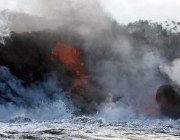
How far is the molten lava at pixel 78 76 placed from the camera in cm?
3699

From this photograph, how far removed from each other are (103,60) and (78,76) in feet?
13.7

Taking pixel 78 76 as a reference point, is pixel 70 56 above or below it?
above

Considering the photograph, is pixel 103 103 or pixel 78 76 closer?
pixel 103 103

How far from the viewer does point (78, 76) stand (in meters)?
39.0

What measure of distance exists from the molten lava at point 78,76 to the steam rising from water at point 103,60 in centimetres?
101

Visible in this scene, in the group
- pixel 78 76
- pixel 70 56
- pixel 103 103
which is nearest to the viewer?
pixel 103 103

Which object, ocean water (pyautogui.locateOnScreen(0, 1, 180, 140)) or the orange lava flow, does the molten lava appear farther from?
ocean water (pyautogui.locateOnScreen(0, 1, 180, 140))

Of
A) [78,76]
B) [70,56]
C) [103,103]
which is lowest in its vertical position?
[103,103]

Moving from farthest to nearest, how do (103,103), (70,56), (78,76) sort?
(70,56), (78,76), (103,103)

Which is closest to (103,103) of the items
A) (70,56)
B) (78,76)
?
(78,76)

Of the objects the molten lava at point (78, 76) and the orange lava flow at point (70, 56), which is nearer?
the molten lava at point (78, 76)

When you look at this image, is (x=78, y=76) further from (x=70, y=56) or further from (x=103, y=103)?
(x=103, y=103)

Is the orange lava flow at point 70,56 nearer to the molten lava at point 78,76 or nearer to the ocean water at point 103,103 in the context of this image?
the molten lava at point 78,76

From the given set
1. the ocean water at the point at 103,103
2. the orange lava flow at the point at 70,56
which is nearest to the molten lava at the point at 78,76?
the orange lava flow at the point at 70,56
